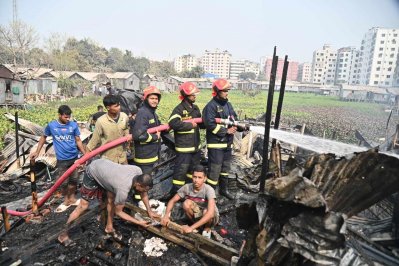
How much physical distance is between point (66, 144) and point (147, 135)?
5.76ft

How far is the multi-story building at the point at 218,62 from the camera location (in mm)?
139625

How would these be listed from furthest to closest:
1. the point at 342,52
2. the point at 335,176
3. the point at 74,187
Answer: the point at 342,52
the point at 74,187
the point at 335,176

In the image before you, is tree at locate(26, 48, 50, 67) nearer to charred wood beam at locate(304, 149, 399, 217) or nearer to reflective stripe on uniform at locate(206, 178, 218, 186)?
reflective stripe on uniform at locate(206, 178, 218, 186)

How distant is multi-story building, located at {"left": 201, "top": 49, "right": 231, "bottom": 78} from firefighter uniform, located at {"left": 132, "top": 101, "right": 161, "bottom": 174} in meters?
137

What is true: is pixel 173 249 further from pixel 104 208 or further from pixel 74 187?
pixel 74 187

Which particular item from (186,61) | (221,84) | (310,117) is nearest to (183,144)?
(221,84)

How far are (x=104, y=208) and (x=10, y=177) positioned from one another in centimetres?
398

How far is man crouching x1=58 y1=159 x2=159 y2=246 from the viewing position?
3.46 meters

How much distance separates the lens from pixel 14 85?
2331 centimetres

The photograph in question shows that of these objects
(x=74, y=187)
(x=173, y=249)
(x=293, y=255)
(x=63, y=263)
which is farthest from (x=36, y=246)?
(x=293, y=255)

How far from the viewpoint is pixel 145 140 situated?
4.44m

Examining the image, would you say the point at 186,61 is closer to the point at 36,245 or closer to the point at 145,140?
the point at 145,140

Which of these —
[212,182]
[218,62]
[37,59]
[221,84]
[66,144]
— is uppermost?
[218,62]

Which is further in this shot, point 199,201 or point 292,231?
point 199,201
